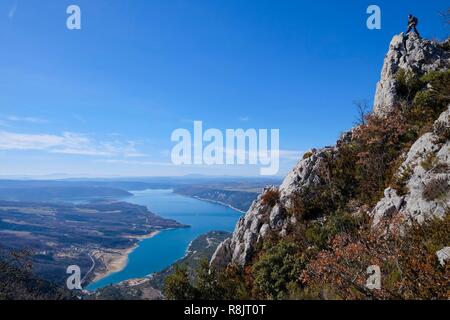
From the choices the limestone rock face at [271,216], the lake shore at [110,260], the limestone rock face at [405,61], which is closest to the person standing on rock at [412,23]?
the limestone rock face at [405,61]

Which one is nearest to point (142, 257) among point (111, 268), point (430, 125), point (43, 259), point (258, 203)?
point (111, 268)

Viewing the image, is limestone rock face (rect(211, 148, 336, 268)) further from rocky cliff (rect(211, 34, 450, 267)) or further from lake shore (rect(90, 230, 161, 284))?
lake shore (rect(90, 230, 161, 284))

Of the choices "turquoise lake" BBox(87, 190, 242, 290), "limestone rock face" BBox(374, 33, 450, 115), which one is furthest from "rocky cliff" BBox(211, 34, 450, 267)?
"turquoise lake" BBox(87, 190, 242, 290)

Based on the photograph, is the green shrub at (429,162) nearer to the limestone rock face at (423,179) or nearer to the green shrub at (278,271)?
the limestone rock face at (423,179)

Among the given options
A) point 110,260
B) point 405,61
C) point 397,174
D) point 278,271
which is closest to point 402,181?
point 397,174

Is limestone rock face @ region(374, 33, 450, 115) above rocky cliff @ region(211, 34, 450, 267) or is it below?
above

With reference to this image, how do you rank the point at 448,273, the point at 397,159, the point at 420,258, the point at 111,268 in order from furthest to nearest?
the point at 111,268, the point at 397,159, the point at 420,258, the point at 448,273

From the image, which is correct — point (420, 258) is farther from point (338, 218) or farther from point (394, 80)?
point (394, 80)
